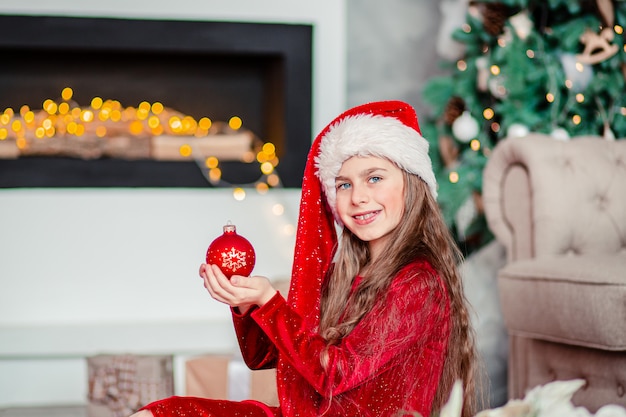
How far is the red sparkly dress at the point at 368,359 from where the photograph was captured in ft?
4.72

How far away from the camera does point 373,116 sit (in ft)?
5.50

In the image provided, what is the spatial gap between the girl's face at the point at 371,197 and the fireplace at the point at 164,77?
5.69ft

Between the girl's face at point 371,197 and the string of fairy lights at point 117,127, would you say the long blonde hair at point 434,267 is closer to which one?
the girl's face at point 371,197

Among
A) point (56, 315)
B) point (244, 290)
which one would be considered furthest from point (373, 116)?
point (56, 315)

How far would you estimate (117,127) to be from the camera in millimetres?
3381

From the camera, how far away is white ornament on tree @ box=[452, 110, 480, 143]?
3145mm

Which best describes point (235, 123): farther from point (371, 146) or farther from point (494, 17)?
point (371, 146)

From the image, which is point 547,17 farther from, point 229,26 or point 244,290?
point 244,290

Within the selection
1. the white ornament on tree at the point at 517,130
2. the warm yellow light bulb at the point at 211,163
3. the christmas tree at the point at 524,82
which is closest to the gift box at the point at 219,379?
the christmas tree at the point at 524,82

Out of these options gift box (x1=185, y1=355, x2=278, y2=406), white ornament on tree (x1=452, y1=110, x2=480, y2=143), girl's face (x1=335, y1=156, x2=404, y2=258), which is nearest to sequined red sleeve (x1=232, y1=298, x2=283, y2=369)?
girl's face (x1=335, y1=156, x2=404, y2=258)

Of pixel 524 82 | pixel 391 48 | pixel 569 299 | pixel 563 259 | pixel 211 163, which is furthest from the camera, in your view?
pixel 391 48

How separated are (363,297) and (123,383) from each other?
1015 millimetres

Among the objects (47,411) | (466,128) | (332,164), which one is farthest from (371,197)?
(47,411)

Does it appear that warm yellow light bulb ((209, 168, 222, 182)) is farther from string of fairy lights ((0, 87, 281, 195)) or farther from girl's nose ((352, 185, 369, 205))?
girl's nose ((352, 185, 369, 205))
